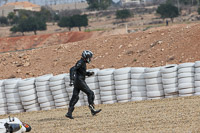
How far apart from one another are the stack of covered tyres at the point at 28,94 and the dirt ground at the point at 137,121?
387 centimetres

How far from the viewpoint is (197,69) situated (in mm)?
14672

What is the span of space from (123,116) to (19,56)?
64.4 ft

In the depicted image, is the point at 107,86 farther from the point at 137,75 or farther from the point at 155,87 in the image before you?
the point at 155,87

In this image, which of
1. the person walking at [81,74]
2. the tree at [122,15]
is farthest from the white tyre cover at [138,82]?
the tree at [122,15]

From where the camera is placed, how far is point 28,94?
656 inches

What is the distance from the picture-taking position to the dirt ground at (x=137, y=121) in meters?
9.76

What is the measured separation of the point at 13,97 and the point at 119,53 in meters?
11.2

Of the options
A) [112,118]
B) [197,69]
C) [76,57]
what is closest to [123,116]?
[112,118]

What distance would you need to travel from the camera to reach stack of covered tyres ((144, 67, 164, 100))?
601 inches

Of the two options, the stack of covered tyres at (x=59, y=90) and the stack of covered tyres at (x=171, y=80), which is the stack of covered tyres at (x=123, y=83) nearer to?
the stack of covered tyres at (x=171, y=80)

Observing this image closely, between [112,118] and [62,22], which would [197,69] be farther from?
[62,22]

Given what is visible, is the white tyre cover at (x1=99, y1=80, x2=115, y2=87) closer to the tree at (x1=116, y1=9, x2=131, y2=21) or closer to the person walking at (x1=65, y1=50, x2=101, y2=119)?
the person walking at (x1=65, y1=50, x2=101, y2=119)

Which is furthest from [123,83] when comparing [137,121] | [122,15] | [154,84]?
[122,15]

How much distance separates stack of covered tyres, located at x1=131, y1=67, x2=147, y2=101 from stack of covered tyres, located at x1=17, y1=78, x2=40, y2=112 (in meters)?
3.89
